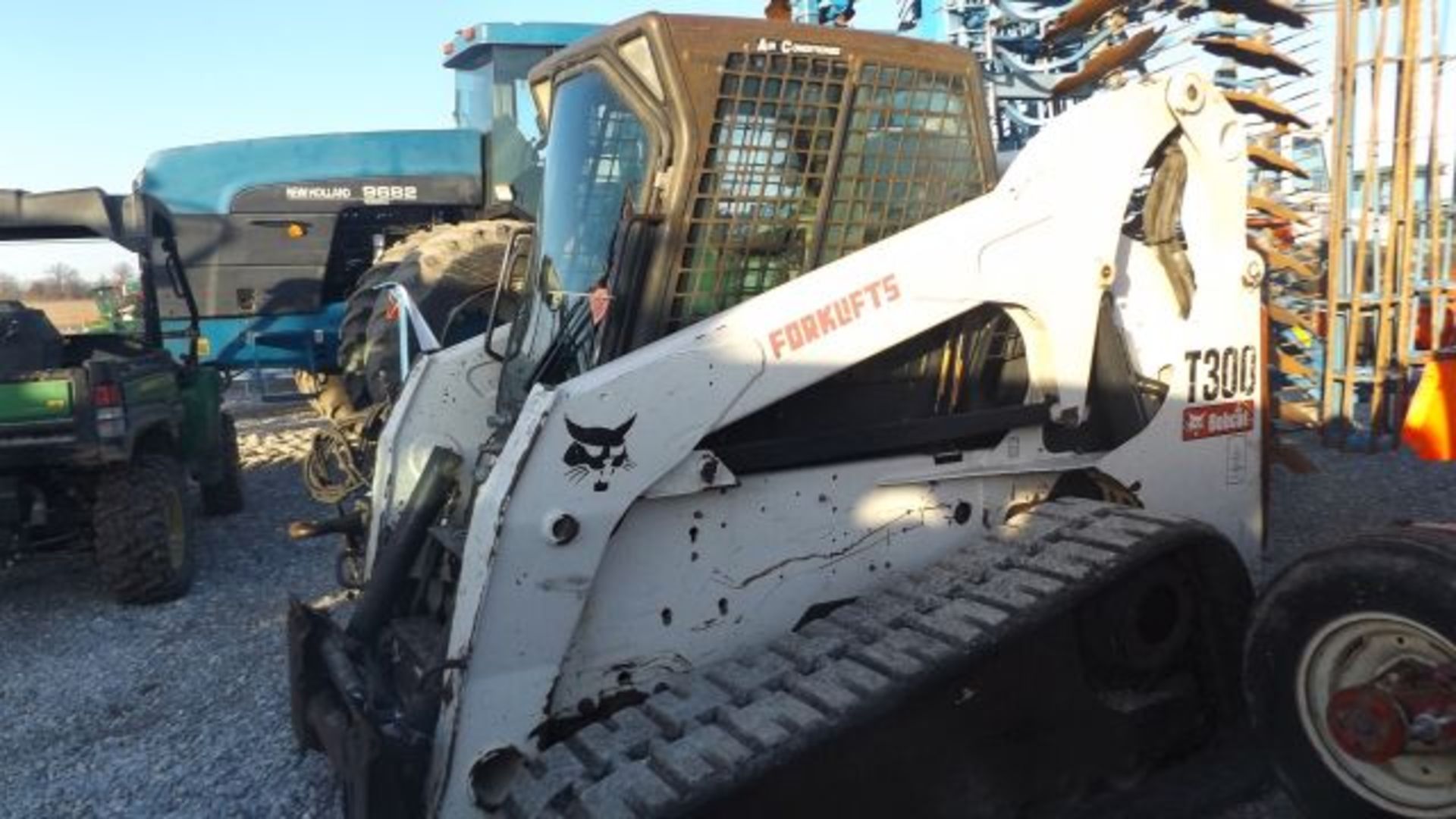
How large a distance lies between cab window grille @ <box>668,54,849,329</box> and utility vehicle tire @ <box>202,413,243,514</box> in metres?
6.03

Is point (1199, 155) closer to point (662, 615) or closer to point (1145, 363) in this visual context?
point (1145, 363)

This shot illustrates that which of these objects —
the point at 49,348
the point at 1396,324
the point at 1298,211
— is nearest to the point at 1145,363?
the point at 1396,324

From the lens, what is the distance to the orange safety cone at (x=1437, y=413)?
14.1 feet

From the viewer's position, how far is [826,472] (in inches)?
120

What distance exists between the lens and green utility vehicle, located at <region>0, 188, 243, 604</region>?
18.1ft

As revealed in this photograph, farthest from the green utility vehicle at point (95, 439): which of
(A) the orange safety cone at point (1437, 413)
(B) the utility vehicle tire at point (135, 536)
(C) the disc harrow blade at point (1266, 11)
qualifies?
(C) the disc harrow blade at point (1266, 11)

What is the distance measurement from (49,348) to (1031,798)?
5.82m

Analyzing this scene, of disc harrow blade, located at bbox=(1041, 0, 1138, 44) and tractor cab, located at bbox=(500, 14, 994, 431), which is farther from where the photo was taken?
disc harrow blade, located at bbox=(1041, 0, 1138, 44)

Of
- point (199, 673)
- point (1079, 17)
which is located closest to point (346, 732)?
point (199, 673)

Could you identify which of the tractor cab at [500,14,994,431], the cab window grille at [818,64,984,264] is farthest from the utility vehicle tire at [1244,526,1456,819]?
the cab window grille at [818,64,984,264]

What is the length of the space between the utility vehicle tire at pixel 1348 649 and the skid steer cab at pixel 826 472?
10.9 inches

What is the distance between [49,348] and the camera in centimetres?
616

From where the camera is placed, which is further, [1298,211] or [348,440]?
[348,440]

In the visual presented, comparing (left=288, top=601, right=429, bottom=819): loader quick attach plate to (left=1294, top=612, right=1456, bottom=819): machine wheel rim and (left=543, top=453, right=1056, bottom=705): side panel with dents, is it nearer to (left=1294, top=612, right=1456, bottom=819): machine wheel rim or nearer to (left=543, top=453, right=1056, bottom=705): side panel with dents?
(left=543, top=453, right=1056, bottom=705): side panel with dents
